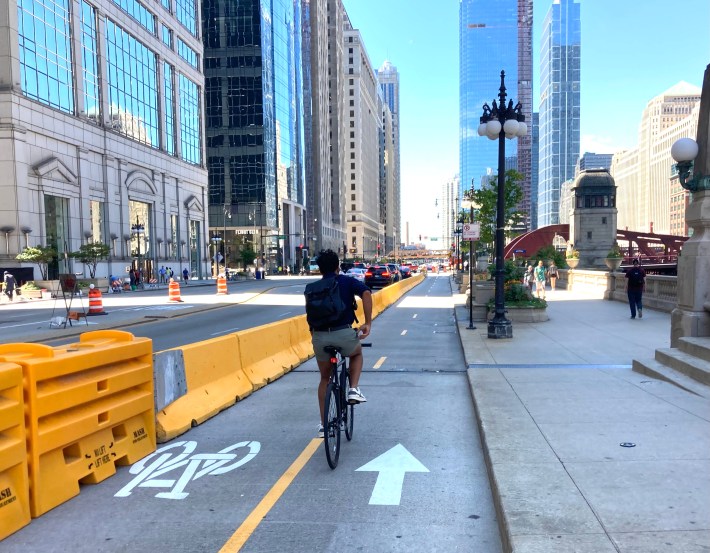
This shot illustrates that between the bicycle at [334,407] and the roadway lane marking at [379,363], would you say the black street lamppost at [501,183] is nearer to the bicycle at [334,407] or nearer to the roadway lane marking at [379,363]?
the roadway lane marking at [379,363]

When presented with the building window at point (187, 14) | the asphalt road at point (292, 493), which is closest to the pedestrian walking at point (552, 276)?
the asphalt road at point (292, 493)

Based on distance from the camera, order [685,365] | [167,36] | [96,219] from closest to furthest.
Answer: [685,365]
[96,219]
[167,36]

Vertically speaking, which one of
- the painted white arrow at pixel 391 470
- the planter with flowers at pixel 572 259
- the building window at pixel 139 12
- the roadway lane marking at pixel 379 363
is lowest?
the roadway lane marking at pixel 379 363

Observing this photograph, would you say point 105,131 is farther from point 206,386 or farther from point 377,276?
point 206,386

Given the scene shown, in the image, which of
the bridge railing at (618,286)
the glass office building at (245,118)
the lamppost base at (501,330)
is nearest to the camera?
the lamppost base at (501,330)

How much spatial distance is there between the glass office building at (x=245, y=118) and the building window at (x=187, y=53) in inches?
669

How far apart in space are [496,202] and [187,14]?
58533 millimetres

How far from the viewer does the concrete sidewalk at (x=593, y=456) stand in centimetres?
353

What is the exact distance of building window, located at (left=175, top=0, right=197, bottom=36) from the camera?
67188 millimetres

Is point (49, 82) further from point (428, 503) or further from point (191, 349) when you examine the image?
point (428, 503)

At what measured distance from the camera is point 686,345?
28.1 feet

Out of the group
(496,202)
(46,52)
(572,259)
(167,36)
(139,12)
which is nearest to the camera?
(496,202)

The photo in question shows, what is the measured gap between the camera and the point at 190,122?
71.1m

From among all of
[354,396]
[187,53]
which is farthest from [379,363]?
[187,53]
